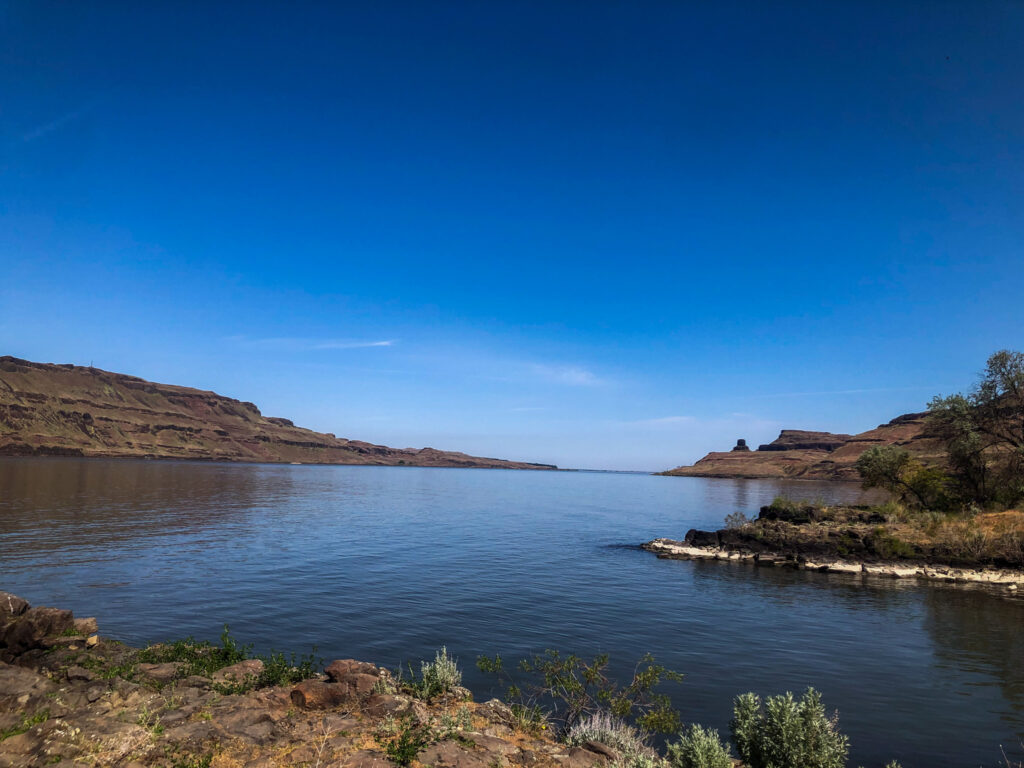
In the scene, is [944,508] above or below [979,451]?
below

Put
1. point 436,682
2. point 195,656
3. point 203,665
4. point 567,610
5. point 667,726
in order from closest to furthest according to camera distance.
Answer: point 667,726, point 436,682, point 203,665, point 195,656, point 567,610

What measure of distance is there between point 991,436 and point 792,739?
53320 mm

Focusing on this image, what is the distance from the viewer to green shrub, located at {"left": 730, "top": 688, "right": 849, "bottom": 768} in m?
8.77

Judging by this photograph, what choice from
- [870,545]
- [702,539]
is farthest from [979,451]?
[702,539]

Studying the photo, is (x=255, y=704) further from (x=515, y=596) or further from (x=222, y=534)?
(x=222, y=534)

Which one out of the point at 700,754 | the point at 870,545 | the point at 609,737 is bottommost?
the point at 870,545

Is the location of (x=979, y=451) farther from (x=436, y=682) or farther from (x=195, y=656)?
(x=195, y=656)

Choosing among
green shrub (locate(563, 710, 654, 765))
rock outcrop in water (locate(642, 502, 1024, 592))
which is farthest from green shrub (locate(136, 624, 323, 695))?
rock outcrop in water (locate(642, 502, 1024, 592))

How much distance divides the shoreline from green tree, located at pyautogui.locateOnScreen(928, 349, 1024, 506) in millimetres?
13902

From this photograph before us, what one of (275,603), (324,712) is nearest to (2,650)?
(324,712)

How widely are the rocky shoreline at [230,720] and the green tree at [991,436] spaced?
172ft

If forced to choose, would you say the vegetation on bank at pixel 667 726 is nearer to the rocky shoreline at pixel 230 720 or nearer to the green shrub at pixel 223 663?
the rocky shoreline at pixel 230 720

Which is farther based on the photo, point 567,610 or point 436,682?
point 567,610

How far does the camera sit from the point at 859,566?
1500 inches
